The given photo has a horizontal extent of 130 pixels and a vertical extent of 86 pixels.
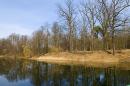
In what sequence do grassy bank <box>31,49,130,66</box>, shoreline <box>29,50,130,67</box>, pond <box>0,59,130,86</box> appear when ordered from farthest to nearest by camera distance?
grassy bank <box>31,49,130,66</box> < shoreline <box>29,50,130,67</box> < pond <box>0,59,130,86</box>

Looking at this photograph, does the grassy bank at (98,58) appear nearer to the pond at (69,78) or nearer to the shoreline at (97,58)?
the shoreline at (97,58)

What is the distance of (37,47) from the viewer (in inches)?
3506

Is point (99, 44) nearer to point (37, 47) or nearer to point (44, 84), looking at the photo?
point (37, 47)

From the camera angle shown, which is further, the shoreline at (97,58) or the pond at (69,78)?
the shoreline at (97,58)

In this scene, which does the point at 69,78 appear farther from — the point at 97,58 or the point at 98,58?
the point at 97,58

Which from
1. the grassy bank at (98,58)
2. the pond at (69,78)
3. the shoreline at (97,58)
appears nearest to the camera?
the pond at (69,78)

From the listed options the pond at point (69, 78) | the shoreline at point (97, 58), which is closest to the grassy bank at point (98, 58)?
the shoreline at point (97, 58)

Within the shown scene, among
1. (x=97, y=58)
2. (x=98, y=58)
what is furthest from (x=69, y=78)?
(x=97, y=58)

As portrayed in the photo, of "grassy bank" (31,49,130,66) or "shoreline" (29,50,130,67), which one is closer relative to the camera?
"shoreline" (29,50,130,67)

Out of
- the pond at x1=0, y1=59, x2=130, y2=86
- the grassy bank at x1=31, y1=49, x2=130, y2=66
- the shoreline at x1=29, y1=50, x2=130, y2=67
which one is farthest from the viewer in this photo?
the grassy bank at x1=31, y1=49, x2=130, y2=66

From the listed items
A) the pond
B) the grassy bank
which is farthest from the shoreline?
the pond

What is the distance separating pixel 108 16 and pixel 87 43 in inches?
1256

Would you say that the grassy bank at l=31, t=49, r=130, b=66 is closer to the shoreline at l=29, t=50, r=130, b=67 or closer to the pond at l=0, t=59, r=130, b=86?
the shoreline at l=29, t=50, r=130, b=67

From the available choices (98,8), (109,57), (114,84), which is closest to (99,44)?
(98,8)
